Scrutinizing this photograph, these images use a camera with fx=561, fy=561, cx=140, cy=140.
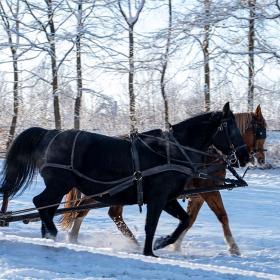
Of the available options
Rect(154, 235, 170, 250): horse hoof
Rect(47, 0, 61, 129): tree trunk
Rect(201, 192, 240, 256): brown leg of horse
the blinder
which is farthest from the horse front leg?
Rect(47, 0, 61, 129): tree trunk

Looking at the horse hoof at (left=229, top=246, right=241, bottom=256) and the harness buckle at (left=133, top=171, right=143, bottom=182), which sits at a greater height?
the harness buckle at (left=133, top=171, right=143, bottom=182)

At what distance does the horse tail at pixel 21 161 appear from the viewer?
6.31m

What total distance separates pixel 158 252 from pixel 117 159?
1635 mm

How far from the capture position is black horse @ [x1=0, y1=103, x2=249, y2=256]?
233 inches

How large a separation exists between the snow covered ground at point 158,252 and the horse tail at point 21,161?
59cm

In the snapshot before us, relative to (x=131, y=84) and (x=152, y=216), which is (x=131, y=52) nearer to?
(x=131, y=84)

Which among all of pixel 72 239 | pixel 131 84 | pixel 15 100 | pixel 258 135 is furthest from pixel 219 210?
pixel 15 100

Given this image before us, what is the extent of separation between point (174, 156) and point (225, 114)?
76 centimetres

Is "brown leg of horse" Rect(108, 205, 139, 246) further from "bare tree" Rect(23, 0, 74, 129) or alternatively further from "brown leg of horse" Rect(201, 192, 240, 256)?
"bare tree" Rect(23, 0, 74, 129)

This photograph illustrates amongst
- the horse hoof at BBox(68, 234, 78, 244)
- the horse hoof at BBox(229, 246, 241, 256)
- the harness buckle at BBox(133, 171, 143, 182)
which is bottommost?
the horse hoof at BBox(229, 246, 241, 256)

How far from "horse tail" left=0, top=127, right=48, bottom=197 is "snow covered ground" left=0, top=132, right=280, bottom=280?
592mm

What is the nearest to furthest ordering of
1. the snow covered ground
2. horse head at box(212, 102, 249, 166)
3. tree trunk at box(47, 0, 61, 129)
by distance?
the snow covered ground → horse head at box(212, 102, 249, 166) → tree trunk at box(47, 0, 61, 129)

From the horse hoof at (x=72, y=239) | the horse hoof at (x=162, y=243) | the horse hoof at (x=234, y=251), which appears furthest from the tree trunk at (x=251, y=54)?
the horse hoof at (x=162, y=243)

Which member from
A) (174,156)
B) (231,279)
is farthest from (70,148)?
(231,279)
